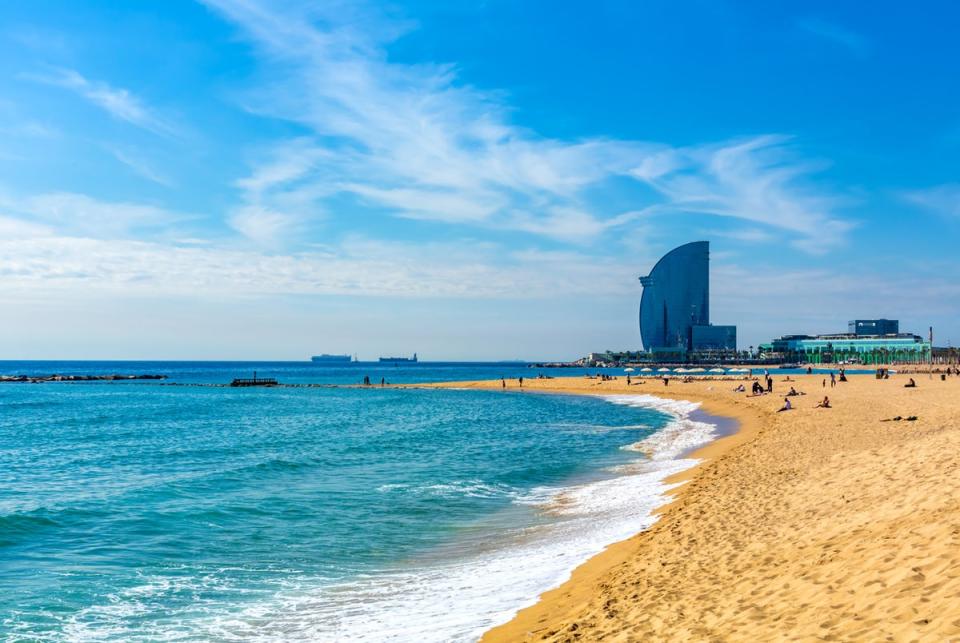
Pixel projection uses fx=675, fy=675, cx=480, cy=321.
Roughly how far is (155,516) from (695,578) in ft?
43.9

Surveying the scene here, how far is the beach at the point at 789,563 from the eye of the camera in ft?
21.8

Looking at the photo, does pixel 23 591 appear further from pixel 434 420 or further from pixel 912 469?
pixel 434 420

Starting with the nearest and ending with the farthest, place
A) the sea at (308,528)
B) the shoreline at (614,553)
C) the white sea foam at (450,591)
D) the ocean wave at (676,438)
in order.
→ 1. the shoreline at (614,553)
2. the white sea foam at (450,591)
3. the sea at (308,528)
4. the ocean wave at (676,438)

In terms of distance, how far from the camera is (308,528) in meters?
15.4

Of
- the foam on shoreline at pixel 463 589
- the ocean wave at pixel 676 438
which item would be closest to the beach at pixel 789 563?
the foam on shoreline at pixel 463 589

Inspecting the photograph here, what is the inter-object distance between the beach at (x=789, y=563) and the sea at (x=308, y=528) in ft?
3.32

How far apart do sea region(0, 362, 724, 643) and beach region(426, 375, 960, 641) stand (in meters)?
1.01

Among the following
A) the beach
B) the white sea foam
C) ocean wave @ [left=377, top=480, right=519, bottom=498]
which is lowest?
ocean wave @ [left=377, top=480, right=519, bottom=498]

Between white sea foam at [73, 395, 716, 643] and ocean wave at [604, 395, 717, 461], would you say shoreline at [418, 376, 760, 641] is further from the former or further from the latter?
ocean wave at [604, 395, 717, 461]

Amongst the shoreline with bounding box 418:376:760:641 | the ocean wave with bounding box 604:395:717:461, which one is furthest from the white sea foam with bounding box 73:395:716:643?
the ocean wave with bounding box 604:395:717:461

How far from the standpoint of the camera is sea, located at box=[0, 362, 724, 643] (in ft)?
32.6

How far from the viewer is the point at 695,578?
9.00 meters

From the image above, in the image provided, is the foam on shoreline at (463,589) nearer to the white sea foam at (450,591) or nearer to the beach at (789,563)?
the white sea foam at (450,591)

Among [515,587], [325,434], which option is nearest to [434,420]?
[325,434]
